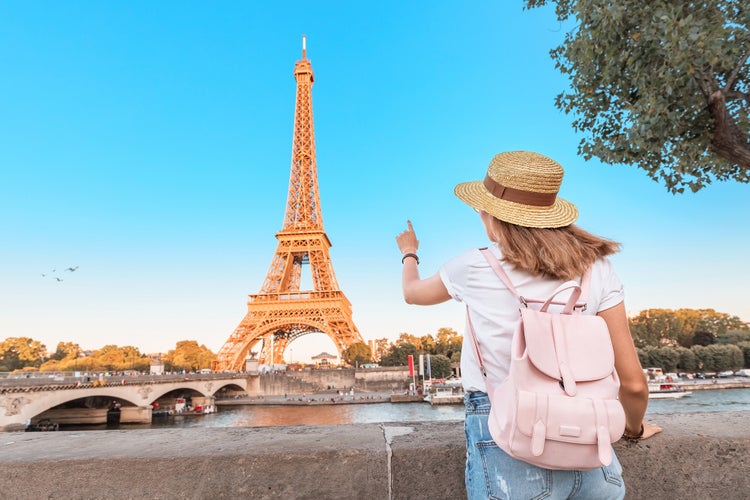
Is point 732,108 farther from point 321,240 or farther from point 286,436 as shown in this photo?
point 321,240

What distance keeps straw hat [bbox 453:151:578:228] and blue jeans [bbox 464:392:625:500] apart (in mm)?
543

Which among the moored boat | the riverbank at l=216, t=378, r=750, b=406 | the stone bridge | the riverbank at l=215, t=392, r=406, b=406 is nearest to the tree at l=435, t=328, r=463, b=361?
the riverbank at l=216, t=378, r=750, b=406

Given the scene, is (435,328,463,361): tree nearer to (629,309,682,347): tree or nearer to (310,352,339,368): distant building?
(629,309,682,347): tree

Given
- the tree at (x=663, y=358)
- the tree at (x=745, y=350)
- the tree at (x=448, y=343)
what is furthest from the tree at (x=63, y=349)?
the tree at (x=745, y=350)

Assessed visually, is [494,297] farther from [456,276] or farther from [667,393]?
[667,393]

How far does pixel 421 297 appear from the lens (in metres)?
1.65

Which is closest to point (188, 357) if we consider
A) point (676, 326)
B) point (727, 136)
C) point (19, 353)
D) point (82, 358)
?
point (82, 358)

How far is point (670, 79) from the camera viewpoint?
12.5ft

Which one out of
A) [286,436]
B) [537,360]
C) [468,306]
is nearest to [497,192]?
[468,306]

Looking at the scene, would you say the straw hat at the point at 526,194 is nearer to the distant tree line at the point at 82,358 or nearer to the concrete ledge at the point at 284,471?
the concrete ledge at the point at 284,471

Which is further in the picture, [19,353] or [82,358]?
[82,358]

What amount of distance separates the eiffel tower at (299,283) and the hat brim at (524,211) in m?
41.0

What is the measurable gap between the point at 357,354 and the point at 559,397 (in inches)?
1907

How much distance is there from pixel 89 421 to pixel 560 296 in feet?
124
